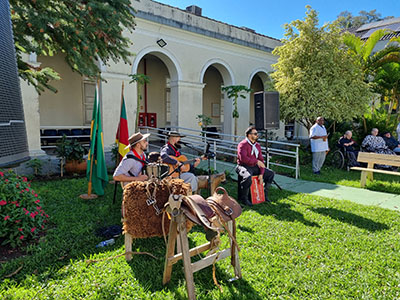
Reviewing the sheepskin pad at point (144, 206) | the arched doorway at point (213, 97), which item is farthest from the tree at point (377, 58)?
the sheepskin pad at point (144, 206)

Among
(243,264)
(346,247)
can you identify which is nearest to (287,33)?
(346,247)

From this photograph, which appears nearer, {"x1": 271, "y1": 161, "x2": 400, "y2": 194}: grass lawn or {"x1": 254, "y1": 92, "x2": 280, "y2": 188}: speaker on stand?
{"x1": 271, "y1": 161, "x2": 400, "y2": 194}: grass lawn

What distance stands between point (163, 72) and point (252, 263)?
12.3 metres

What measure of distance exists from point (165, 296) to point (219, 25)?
488 inches

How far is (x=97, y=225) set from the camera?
4.33m

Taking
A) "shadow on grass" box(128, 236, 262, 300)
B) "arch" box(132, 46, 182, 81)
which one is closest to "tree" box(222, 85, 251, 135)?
"arch" box(132, 46, 182, 81)

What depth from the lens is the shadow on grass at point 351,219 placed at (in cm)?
436

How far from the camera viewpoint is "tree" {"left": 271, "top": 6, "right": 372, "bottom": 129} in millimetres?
9953

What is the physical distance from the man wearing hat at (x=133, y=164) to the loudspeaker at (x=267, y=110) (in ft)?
13.9

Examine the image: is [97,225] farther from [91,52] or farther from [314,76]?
[314,76]

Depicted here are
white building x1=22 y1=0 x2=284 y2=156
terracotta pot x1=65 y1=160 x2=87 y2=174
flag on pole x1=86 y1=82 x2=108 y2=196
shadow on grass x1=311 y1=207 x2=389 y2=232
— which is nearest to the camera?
shadow on grass x1=311 y1=207 x2=389 y2=232

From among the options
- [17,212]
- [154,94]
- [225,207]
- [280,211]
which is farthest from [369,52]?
[17,212]

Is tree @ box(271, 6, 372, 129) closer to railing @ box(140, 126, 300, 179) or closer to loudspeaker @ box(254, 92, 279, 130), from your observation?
railing @ box(140, 126, 300, 179)

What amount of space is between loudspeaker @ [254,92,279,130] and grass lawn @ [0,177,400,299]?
3324mm
